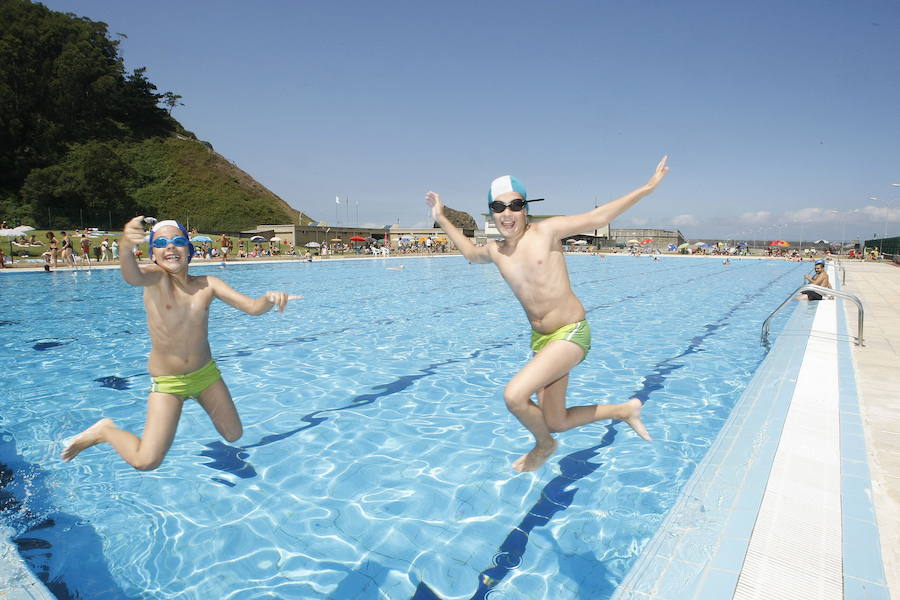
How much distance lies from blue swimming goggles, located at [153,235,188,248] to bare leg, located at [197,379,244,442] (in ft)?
3.21

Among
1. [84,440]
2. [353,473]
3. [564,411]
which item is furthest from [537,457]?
[84,440]

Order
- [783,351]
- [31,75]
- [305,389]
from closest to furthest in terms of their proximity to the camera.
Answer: [305,389]
[783,351]
[31,75]

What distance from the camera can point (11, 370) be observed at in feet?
23.3

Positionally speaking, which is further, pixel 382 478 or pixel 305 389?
pixel 305 389

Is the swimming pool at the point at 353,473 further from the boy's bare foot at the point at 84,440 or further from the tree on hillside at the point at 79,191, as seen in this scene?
the tree on hillside at the point at 79,191

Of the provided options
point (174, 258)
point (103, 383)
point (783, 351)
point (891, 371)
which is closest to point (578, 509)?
point (174, 258)

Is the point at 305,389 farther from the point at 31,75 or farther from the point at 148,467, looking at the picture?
the point at 31,75

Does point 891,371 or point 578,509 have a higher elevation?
point 891,371

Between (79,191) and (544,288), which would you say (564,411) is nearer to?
(544,288)

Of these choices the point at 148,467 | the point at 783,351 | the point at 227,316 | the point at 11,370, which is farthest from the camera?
the point at 227,316

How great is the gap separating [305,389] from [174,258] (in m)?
3.56

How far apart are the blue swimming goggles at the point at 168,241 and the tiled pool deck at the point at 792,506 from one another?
3.14 metres

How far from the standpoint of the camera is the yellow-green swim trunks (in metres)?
3.27

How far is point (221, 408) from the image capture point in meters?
3.59
